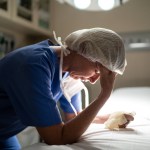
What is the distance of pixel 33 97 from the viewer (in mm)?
684

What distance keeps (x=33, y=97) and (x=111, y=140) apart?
0.26 m

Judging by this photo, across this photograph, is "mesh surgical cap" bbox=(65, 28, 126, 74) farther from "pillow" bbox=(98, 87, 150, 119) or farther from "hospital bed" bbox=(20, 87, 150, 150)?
"pillow" bbox=(98, 87, 150, 119)

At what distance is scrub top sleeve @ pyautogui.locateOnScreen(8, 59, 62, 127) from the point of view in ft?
2.25

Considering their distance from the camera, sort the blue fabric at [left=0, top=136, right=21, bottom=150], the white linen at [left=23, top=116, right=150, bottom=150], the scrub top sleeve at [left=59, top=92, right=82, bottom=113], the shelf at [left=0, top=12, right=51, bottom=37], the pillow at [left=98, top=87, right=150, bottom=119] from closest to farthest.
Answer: the white linen at [left=23, top=116, right=150, bottom=150]
the blue fabric at [left=0, top=136, right=21, bottom=150]
the scrub top sleeve at [left=59, top=92, right=82, bottom=113]
the pillow at [left=98, top=87, right=150, bottom=119]
the shelf at [left=0, top=12, right=51, bottom=37]

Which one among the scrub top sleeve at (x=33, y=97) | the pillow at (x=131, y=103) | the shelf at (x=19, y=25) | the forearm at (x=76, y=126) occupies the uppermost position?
the shelf at (x=19, y=25)

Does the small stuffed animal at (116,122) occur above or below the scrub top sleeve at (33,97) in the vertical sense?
below

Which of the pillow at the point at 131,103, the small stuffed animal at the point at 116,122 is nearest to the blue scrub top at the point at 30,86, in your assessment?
the small stuffed animal at the point at 116,122

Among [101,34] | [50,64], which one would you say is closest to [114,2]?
[101,34]

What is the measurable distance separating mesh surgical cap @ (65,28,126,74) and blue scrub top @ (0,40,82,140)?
108 millimetres

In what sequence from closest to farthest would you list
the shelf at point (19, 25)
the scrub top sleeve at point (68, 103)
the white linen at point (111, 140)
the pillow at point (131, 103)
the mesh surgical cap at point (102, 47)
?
the white linen at point (111, 140) → the mesh surgical cap at point (102, 47) → the scrub top sleeve at point (68, 103) → the pillow at point (131, 103) → the shelf at point (19, 25)

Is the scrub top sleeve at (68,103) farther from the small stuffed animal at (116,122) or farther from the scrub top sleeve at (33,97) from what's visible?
the scrub top sleeve at (33,97)

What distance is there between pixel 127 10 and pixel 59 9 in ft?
2.11

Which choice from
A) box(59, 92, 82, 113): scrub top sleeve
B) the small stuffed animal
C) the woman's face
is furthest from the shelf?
the small stuffed animal

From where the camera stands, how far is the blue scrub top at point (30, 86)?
689 millimetres
